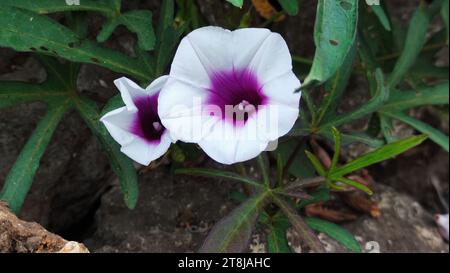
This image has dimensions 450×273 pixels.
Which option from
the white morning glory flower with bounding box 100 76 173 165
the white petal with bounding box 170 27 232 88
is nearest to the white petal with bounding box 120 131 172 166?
the white morning glory flower with bounding box 100 76 173 165

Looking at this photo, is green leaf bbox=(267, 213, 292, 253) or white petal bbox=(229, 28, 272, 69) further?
green leaf bbox=(267, 213, 292, 253)

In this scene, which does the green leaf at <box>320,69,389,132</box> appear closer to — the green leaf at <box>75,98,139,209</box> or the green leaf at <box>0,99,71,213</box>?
the green leaf at <box>75,98,139,209</box>

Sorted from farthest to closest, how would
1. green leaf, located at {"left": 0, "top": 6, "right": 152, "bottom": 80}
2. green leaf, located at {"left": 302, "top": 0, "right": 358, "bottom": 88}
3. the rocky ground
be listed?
the rocky ground, green leaf, located at {"left": 0, "top": 6, "right": 152, "bottom": 80}, green leaf, located at {"left": 302, "top": 0, "right": 358, "bottom": 88}

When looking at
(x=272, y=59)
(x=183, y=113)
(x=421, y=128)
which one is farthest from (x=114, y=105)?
(x=421, y=128)

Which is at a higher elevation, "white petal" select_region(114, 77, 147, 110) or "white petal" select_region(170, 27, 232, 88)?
"white petal" select_region(170, 27, 232, 88)
